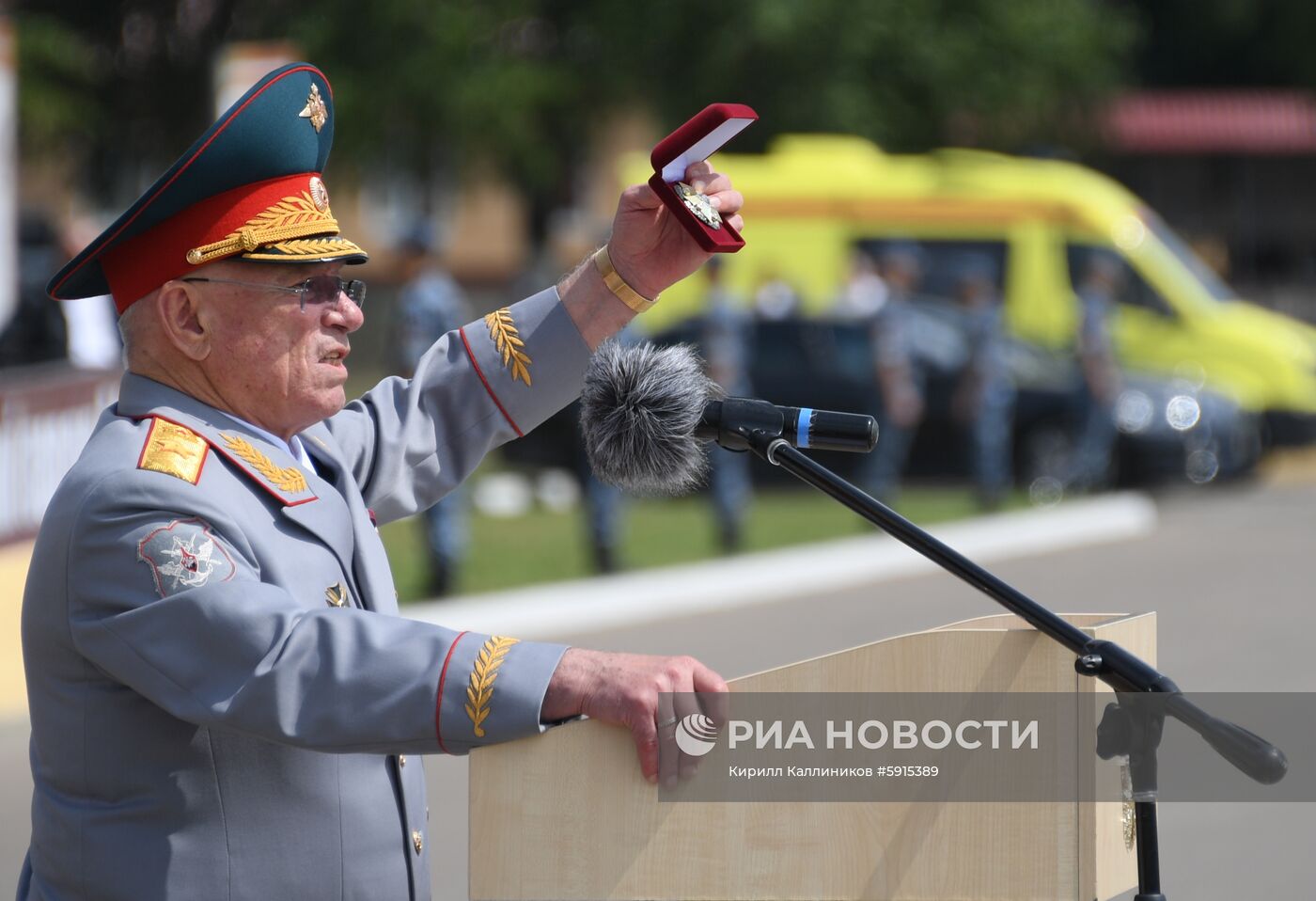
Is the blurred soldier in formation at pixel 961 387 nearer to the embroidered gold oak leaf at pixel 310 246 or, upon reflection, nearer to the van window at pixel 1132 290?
the van window at pixel 1132 290

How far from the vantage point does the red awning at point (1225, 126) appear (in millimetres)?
31531

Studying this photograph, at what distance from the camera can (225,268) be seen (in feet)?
7.27

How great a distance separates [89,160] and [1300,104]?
67.7 ft

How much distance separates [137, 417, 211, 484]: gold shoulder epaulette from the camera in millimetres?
2064

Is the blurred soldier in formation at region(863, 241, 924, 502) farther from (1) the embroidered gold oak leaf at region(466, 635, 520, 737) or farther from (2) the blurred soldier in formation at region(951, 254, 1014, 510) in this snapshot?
(1) the embroidered gold oak leaf at region(466, 635, 520, 737)

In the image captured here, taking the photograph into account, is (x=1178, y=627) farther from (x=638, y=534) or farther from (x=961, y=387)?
(x=961, y=387)

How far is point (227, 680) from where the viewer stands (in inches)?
75.0

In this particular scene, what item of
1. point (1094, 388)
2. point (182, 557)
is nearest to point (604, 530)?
point (1094, 388)

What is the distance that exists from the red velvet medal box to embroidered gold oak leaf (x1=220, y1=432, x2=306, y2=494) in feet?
1.96

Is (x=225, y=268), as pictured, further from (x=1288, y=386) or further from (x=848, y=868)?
(x=1288, y=386)

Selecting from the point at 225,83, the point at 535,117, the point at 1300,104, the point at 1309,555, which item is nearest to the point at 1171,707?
the point at 225,83

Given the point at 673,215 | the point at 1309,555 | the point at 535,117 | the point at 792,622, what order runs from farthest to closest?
the point at 535,117 < the point at 1309,555 < the point at 792,622 < the point at 673,215

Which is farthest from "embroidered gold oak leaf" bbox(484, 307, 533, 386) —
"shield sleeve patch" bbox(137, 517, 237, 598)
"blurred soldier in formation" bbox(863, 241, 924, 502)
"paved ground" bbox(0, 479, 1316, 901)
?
"blurred soldier in formation" bbox(863, 241, 924, 502)

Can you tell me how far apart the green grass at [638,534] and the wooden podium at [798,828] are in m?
8.43
